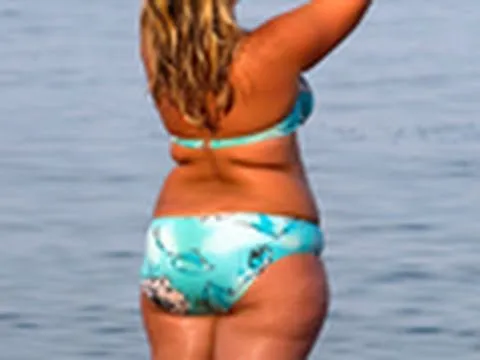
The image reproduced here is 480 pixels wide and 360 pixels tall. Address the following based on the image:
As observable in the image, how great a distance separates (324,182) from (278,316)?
6371mm

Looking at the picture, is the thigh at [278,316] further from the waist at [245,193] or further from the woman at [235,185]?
the waist at [245,193]

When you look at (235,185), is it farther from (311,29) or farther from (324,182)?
(324,182)

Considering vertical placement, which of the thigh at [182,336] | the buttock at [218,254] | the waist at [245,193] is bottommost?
the thigh at [182,336]

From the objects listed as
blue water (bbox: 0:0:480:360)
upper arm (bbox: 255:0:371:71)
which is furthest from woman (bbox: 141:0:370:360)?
blue water (bbox: 0:0:480:360)

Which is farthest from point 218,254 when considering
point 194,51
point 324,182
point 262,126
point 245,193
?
point 324,182

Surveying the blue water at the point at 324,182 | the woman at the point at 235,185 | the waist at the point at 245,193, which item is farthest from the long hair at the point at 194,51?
the blue water at the point at 324,182

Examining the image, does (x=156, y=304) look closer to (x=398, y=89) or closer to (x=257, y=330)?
(x=257, y=330)

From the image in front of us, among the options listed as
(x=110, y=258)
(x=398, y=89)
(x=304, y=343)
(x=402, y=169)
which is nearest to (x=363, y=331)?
(x=110, y=258)

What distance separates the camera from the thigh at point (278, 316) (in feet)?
18.2

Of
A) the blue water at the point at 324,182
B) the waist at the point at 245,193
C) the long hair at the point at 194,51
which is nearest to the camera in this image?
the long hair at the point at 194,51

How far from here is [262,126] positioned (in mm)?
5594

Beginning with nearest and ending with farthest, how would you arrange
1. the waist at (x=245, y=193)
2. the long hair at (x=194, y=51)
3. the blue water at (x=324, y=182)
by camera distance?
the long hair at (x=194, y=51), the waist at (x=245, y=193), the blue water at (x=324, y=182)

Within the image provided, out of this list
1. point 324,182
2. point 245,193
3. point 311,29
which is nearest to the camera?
point 311,29

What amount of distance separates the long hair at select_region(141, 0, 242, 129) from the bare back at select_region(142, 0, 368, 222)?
0.09ft
